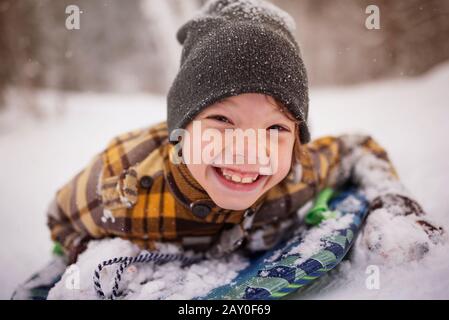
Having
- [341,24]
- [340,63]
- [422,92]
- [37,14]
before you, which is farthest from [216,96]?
[340,63]

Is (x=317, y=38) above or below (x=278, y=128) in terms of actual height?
above

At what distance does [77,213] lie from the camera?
1.02 m

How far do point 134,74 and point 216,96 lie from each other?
4685 mm

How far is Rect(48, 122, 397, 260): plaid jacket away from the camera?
3.03 feet

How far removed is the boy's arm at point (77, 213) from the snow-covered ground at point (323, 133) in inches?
8.2

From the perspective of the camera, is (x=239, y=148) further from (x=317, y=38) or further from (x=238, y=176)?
(x=317, y=38)

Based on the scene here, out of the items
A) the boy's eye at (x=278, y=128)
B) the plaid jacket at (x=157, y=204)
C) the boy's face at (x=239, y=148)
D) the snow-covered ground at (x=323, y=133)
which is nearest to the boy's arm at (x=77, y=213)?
the plaid jacket at (x=157, y=204)

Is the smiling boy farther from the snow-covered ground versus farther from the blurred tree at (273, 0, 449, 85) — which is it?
the blurred tree at (273, 0, 449, 85)

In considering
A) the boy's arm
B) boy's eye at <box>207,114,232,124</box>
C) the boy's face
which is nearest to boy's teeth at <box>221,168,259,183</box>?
the boy's face

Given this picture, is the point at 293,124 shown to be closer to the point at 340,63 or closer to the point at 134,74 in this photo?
the point at 340,63

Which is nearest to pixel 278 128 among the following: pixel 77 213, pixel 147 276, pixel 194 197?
pixel 194 197

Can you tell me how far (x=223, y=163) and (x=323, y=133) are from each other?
103 centimetres

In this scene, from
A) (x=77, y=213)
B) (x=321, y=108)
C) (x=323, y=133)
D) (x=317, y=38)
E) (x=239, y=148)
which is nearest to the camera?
(x=239, y=148)

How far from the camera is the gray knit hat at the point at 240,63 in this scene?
0.74m
